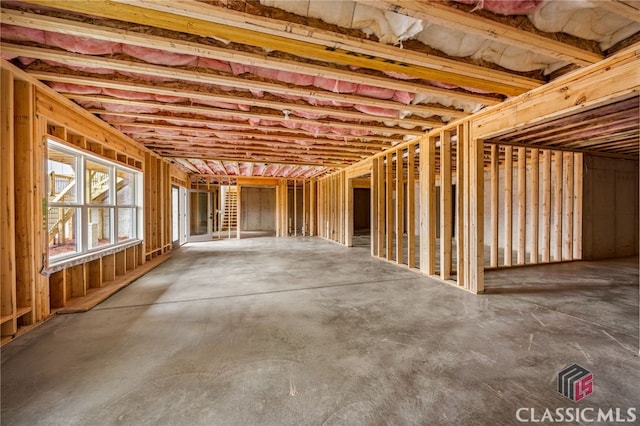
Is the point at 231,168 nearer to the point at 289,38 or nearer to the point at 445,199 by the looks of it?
the point at 445,199

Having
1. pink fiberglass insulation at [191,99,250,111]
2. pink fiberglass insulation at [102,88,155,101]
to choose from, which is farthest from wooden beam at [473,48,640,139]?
pink fiberglass insulation at [102,88,155,101]

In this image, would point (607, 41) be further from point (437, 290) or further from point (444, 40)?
point (437, 290)

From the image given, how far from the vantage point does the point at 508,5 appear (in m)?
1.71

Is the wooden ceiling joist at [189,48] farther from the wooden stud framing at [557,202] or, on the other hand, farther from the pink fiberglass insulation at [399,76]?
the wooden stud framing at [557,202]

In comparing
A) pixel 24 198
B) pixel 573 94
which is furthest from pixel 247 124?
pixel 573 94

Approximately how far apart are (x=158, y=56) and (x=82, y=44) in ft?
1.73

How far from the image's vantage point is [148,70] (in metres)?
2.35

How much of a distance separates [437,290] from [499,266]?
2389mm

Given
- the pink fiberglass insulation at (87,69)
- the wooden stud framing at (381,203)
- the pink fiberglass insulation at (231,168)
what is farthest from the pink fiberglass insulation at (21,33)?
the pink fiberglass insulation at (231,168)

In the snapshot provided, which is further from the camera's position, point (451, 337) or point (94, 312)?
point (94, 312)

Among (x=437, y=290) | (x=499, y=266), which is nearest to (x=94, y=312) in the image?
(x=437, y=290)

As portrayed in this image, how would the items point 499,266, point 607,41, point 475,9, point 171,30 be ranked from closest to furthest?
point 475,9, point 171,30, point 607,41, point 499,266

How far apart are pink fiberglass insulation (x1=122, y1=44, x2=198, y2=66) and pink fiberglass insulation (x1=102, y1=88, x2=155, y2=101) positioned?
91 cm

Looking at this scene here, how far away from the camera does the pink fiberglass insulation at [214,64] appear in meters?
2.39
